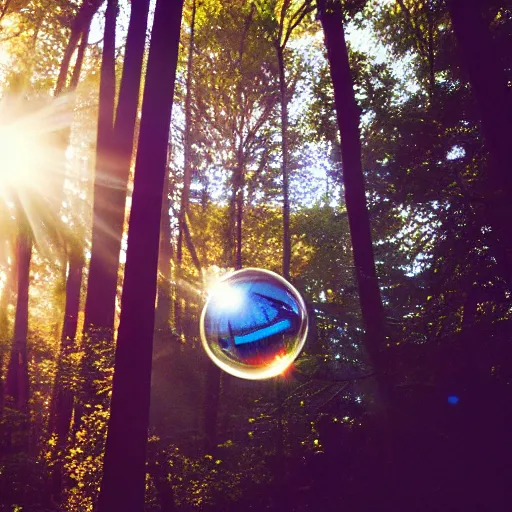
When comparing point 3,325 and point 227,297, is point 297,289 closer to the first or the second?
point 227,297

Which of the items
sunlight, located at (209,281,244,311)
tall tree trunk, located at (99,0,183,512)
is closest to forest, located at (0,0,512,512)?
tall tree trunk, located at (99,0,183,512)

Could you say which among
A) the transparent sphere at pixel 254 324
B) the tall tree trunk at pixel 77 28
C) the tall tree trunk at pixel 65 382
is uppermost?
the tall tree trunk at pixel 77 28

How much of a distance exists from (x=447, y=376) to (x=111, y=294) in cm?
703

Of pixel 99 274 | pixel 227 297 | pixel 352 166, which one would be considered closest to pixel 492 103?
pixel 352 166

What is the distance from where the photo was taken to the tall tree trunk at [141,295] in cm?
568

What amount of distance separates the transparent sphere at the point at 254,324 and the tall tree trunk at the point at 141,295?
3.51ft

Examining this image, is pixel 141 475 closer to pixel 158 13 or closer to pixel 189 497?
pixel 189 497

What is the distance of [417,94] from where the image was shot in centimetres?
1794

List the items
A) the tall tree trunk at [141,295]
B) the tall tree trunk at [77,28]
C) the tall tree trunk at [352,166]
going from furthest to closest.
Answer: the tall tree trunk at [77,28], the tall tree trunk at [352,166], the tall tree trunk at [141,295]

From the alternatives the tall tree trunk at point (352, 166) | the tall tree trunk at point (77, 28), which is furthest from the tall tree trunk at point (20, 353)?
the tall tree trunk at point (352, 166)

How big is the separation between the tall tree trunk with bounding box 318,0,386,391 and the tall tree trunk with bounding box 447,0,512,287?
267 centimetres

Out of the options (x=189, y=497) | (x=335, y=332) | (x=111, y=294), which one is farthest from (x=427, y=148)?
(x=189, y=497)

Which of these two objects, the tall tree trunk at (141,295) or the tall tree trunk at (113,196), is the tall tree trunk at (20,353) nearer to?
the tall tree trunk at (113,196)

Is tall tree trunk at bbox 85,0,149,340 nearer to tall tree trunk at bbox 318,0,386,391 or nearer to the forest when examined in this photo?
the forest
